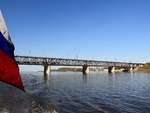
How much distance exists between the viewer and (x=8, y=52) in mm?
8406

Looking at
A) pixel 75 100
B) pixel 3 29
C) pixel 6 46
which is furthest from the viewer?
pixel 75 100

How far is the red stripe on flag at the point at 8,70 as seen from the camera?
8156mm

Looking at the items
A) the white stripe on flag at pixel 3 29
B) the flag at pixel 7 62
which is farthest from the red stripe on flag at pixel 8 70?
the white stripe on flag at pixel 3 29

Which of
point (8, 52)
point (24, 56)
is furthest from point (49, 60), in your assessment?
point (8, 52)

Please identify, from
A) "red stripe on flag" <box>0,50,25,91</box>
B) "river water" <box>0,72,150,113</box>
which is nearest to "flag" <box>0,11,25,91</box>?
"red stripe on flag" <box>0,50,25,91</box>

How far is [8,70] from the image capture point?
829 cm

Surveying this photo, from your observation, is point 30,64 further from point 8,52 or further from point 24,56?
point 8,52

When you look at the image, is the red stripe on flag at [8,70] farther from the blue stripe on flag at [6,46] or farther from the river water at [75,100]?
the river water at [75,100]

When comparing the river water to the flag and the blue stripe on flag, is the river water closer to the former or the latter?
the flag

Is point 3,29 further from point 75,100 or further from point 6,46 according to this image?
point 75,100

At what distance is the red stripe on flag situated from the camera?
8156 mm

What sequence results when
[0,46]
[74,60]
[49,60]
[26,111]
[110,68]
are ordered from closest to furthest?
[0,46] → [26,111] → [49,60] → [74,60] → [110,68]

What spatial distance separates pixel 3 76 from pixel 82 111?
457 inches

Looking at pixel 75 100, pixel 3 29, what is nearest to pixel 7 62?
pixel 3 29
